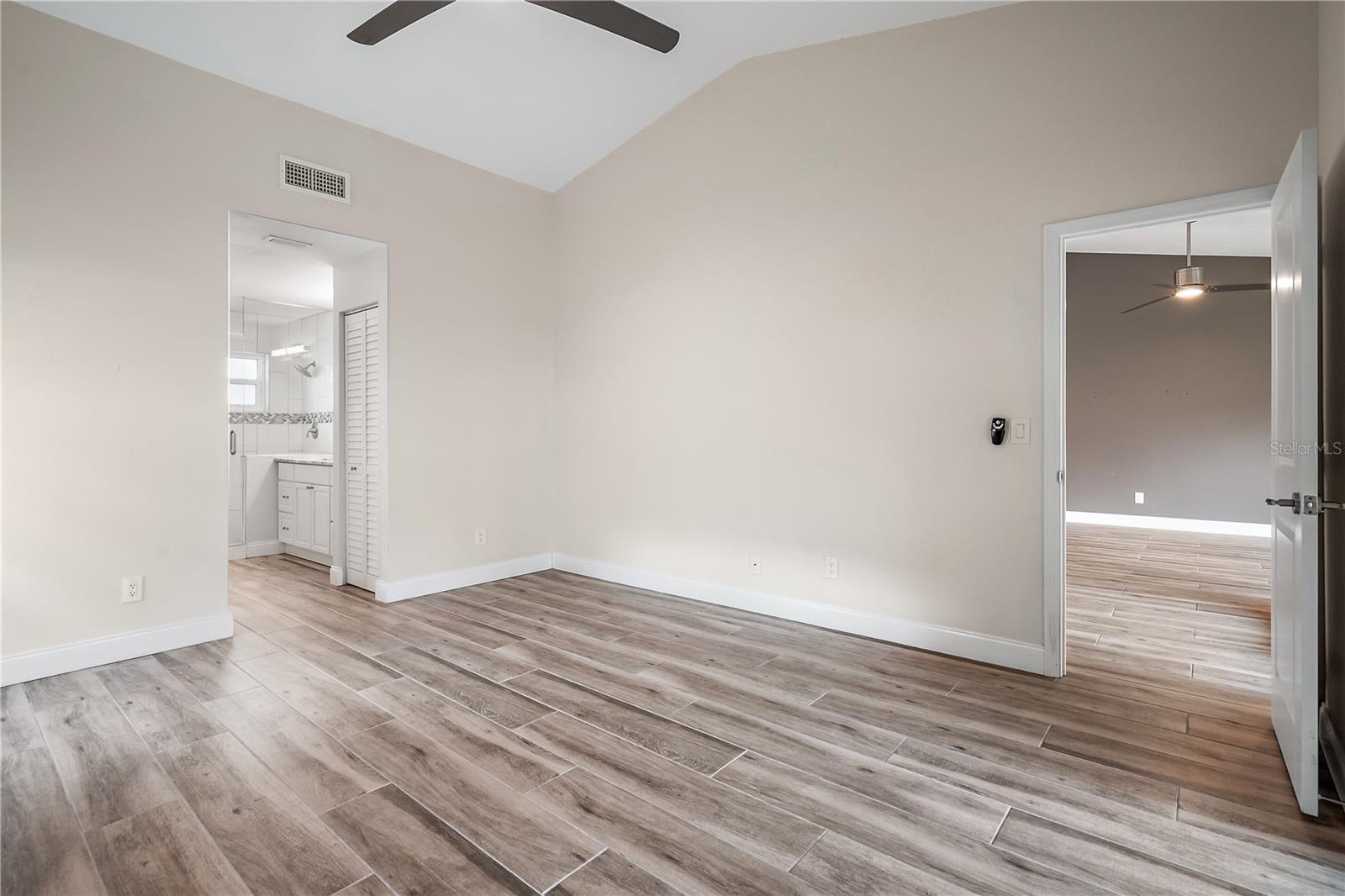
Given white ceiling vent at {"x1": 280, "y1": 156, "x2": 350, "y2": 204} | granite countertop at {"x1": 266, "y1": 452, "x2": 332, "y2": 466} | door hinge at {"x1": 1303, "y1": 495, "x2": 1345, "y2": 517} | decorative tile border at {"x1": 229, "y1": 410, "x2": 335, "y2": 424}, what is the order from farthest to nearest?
decorative tile border at {"x1": 229, "y1": 410, "x2": 335, "y2": 424} < granite countertop at {"x1": 266, "y1": 452, "x2": 332, "y2": 466} < white ceiling vent at {"x1": 280, "y1": 156, "x2": 350, "y2": 204} < door hinge at {"x1": 1303, "y1": 495, "x2": 1345, "y2": 517}

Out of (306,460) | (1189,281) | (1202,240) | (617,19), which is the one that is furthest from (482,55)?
(1202,240)

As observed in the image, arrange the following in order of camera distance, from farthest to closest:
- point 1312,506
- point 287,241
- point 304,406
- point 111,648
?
point 304,406 < point 287,241 < point 111,648 < point 1312,506

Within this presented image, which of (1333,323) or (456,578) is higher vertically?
(1333,323)

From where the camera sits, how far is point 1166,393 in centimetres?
768

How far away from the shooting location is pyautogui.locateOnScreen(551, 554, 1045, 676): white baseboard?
310 centimetres

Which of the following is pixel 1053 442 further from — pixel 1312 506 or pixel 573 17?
pixel 573 17

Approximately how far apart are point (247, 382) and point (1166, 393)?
407 inches

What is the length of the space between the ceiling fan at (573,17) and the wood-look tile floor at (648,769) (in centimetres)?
282

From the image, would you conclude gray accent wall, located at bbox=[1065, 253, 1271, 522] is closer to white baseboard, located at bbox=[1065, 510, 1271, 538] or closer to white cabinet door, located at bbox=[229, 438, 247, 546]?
white baseboard, located at bbox=[1065, 510, 1271, 538]

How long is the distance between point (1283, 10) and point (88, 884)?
4.82 metres

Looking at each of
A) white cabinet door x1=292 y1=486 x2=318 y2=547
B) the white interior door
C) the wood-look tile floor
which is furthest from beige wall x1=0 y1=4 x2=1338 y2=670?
white cabinet door x1=292 y1=486 x2=318 y2=547

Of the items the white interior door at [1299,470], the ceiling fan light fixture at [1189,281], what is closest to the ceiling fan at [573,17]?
the white interior door at [1299,470]

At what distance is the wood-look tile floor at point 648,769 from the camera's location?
1670 millimetres

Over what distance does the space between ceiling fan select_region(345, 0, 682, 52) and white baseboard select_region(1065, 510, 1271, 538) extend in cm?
712
